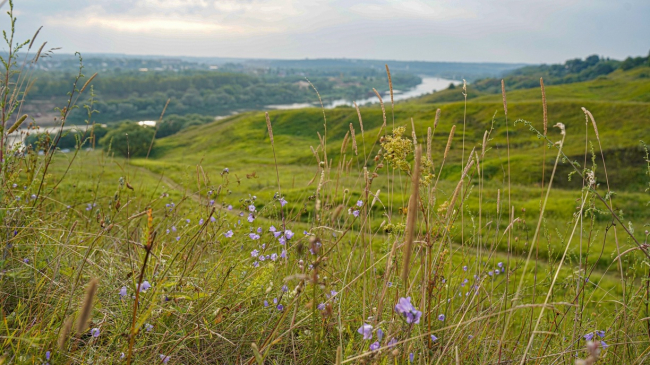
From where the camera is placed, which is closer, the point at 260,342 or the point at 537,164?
the point at 260,342

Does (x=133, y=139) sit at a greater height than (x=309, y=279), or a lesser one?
lesser

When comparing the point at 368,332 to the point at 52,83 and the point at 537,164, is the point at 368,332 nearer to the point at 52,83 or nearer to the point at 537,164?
the point at 537,164

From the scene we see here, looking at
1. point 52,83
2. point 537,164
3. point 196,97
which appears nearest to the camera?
point 537,164

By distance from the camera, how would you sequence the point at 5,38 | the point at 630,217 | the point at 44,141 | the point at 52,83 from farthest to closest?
the point at 52,83 → the point at 630,217 → the point at 44,141 → the point at 5,38

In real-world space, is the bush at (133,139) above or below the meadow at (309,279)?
below

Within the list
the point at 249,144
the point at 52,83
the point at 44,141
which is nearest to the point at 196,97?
the point at 52,83

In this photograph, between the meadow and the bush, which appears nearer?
the meadow

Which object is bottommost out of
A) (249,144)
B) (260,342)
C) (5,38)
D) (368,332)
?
(249,144)

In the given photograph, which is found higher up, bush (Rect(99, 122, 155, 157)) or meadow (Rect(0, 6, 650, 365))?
meadow (Rect(0, 6, 650, 365))

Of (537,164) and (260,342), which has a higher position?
(260,342)

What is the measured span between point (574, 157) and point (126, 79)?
603 ft

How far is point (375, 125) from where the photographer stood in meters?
56.2

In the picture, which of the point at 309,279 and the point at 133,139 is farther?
the point at 133,139

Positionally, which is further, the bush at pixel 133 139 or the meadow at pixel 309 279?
the bush at pixel 133 139
